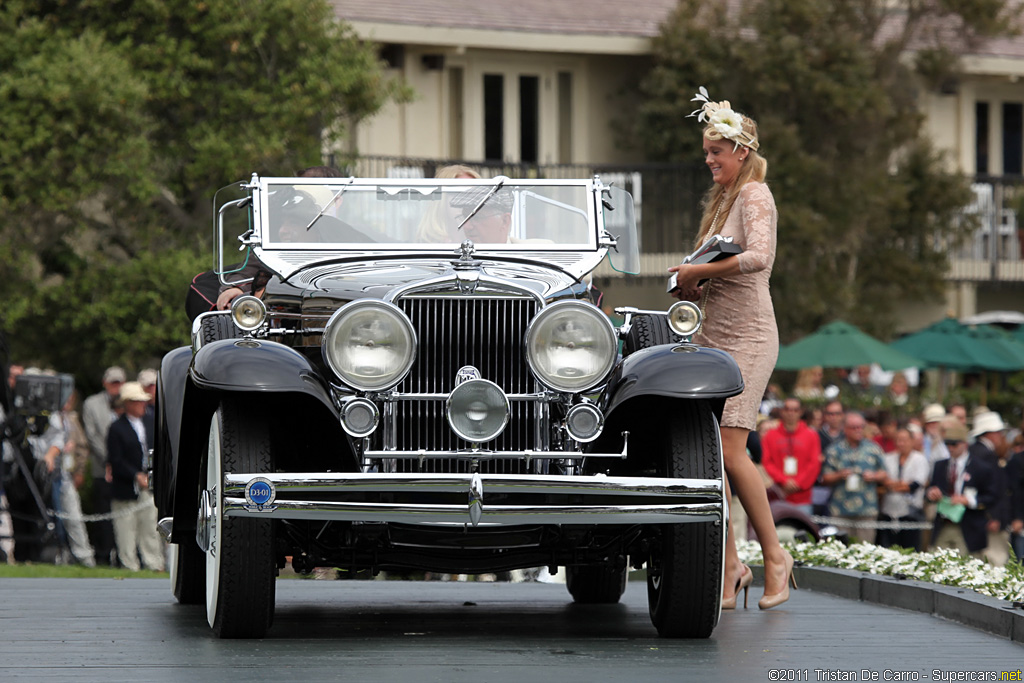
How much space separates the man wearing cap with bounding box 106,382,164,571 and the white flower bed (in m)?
6.68

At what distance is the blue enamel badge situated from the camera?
6.11m

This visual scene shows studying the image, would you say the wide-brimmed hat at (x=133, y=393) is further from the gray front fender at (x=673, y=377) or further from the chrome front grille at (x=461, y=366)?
the gray front fender at (x=673, y=377)

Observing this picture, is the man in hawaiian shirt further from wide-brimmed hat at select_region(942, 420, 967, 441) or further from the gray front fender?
the gray front fender

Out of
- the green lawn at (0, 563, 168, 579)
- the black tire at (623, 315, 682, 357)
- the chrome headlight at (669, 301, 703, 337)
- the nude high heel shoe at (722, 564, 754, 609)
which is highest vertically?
A: the chrome headlight at (669, 301, 703, 337)

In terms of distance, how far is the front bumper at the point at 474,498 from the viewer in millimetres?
6109

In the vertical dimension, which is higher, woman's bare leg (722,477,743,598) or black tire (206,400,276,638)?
black tire (206,400,276,638)

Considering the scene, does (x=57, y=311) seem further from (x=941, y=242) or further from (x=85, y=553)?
(x=941, y=242)

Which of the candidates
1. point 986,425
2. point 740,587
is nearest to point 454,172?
point 740,587

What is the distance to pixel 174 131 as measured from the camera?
66.5 feet

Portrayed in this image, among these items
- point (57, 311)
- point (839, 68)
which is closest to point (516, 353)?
point (57, 311)

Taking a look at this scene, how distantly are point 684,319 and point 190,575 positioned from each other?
282cm

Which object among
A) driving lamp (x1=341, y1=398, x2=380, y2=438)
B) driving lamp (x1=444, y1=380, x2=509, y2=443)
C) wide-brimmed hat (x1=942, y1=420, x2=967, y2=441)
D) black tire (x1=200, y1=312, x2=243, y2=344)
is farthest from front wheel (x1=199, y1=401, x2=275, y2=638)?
wide-brimmed hat (x1=942, y1=420, x2=967, y2=441)

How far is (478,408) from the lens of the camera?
640 cm

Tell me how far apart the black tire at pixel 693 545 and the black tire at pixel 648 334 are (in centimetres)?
94
